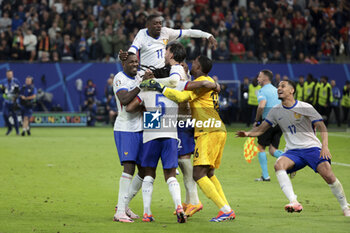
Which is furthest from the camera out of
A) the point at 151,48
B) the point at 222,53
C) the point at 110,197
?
the point at 222,53

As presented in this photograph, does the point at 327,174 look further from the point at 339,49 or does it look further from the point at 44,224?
the point at 339,49

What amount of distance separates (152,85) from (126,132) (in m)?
0.78

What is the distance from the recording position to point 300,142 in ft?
31.4

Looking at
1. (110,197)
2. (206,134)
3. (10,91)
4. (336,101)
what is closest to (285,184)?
(206,134)

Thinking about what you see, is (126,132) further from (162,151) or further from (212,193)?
(212,193)

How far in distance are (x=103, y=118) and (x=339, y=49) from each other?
12.3 m

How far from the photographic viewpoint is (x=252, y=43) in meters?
32.6

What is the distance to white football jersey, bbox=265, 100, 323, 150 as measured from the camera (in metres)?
9.49

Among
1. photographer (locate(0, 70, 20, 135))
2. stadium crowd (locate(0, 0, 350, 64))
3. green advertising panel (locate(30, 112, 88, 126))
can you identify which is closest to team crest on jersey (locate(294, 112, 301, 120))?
photographer (locate(0, 70, 20, 135))

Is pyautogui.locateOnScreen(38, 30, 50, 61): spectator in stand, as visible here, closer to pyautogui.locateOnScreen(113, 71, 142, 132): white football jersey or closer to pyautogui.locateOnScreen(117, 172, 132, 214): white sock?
pyautogui.locateOnScreen(113, 71, 142, 132): white football jersey

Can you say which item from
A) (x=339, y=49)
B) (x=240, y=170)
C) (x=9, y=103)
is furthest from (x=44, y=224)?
(x=339, y=49)

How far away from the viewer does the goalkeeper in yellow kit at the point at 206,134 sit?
896cm

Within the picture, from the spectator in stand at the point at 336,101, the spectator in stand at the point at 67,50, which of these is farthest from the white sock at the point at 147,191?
the spectator in stand at the point at 336,101

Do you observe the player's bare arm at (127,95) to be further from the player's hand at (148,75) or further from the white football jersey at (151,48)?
the white football jersey at (151,48)
